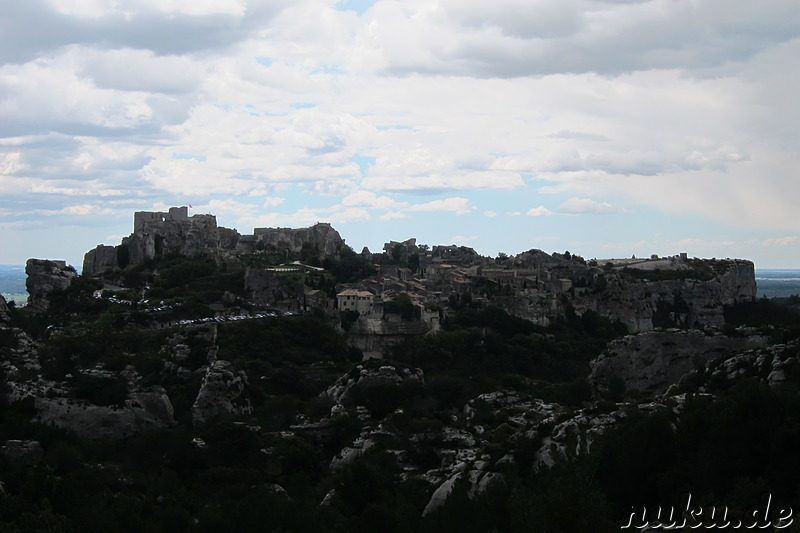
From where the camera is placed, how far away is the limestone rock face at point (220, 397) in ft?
151

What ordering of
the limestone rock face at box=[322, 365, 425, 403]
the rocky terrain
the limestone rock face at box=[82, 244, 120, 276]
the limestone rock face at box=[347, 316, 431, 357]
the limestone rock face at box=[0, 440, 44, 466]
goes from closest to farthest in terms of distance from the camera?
the rocky terrain, the limestone rock face at box=[0, 440, 44, 466], the limestone rock face at box=[322, 365, 425, 403], the limestone rock face at box=[347, 316, 431, 357], the limestone rock face at box=[82, 244, 120, 276]

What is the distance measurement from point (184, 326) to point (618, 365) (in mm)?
25323

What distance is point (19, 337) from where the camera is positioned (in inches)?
1966

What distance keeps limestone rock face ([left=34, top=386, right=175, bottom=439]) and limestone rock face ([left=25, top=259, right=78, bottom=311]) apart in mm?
30802

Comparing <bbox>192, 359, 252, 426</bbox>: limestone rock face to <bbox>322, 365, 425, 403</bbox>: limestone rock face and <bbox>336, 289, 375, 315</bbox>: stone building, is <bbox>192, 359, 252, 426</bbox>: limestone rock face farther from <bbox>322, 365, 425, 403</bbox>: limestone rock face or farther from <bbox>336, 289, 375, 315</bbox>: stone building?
<bbox>336, 289, 375, 315</bbox>: stone building

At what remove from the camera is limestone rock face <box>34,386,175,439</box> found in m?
42.0

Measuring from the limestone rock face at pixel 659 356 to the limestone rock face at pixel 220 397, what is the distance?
1389 cm

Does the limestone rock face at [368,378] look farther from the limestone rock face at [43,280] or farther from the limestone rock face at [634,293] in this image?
the limestone rock face at [43,280]

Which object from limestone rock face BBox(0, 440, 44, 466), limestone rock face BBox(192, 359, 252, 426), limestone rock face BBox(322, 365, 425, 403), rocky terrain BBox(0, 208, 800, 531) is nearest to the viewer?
rocky terrain BBox(0, 208, 800, 531)

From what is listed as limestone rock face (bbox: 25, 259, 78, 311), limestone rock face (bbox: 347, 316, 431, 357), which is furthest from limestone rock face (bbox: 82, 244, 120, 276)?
limestone rock face (bbox: 347, 316, 431, 357)

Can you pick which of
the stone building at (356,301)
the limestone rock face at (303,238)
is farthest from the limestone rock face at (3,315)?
the limestone rock face at (303,238)

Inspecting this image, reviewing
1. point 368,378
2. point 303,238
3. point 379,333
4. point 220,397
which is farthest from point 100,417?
point 303,238

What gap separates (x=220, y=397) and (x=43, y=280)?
33.6 m

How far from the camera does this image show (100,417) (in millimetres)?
42719
